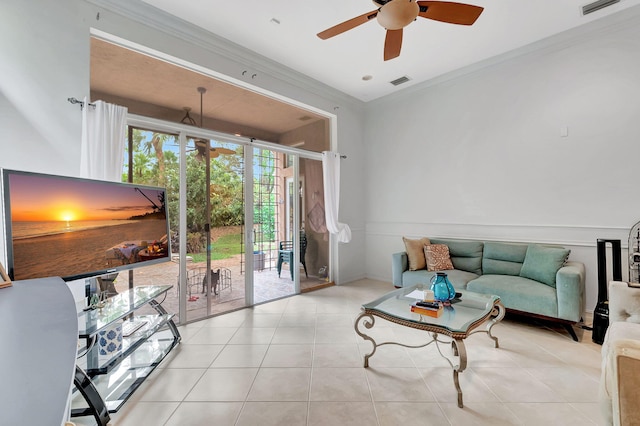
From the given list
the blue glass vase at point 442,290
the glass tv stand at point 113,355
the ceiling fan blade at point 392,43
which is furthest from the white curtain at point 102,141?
the blue glass vase at point 442,290

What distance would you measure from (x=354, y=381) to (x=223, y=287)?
6.89ft

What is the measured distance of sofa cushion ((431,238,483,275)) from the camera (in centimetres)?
384

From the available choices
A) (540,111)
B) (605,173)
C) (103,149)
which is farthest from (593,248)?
(103,149)

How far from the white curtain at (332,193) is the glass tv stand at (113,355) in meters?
2.69

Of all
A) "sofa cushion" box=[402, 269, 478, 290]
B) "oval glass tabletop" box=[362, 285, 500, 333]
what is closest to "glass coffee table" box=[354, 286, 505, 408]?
"oval glass tabletop" box=[362, 285, 500, 333]

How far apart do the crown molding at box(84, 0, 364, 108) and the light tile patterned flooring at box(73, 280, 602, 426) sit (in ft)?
10.4

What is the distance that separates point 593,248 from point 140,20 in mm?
5395

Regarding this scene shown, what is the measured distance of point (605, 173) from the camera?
125 inches

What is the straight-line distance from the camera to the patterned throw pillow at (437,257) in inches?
153

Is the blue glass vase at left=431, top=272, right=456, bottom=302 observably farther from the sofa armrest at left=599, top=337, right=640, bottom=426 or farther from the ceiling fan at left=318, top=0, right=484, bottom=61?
the ceiling fan at left=318, top=0, right=484, bottom=61

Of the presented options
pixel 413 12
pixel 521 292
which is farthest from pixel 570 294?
pixel 413 12

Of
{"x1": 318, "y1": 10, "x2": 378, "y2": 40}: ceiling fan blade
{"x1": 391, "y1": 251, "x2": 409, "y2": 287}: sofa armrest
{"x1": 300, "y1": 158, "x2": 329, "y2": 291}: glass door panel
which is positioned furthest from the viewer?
{"x1": 300, "y1": 158, "x2": 329, "y2": 291}: glass door panel

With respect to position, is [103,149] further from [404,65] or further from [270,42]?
[404,65]

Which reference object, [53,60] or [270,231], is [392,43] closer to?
[270,231]
